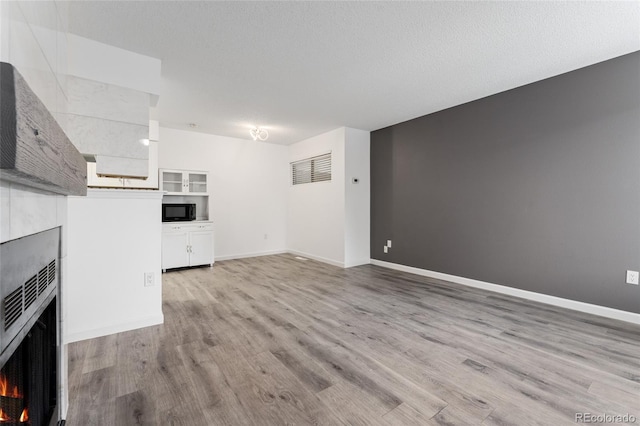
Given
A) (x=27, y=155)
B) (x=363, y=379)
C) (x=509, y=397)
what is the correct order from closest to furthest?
(x=27, y=155) → (x=509, y=397) → (x=363, y=379)

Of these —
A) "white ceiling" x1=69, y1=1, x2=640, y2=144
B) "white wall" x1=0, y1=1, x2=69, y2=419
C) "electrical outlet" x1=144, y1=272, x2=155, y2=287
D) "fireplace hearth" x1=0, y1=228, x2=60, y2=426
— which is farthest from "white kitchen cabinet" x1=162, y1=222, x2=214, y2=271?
"fireplace hearth" x1=0, y1=228, x2=60, y2=426

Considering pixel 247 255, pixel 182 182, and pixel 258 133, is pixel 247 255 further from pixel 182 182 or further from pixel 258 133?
pixel 258 133

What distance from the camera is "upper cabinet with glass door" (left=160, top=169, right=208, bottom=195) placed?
206 inches

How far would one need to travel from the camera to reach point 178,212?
523 cm

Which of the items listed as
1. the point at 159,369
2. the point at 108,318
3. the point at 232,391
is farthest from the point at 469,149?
the point at 108,318

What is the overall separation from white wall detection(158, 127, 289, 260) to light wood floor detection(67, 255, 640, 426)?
2716 millimetres

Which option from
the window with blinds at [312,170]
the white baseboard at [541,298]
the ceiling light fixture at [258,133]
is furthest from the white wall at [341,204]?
the white baseboard at [541,298]

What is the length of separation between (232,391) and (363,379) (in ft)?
2.69

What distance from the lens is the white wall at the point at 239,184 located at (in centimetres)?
549

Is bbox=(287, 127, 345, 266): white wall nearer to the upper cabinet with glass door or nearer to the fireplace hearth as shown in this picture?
the upper cabinet with glass door

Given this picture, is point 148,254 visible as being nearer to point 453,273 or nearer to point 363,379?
point 363,379

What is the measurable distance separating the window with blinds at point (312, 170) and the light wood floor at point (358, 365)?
117 inches

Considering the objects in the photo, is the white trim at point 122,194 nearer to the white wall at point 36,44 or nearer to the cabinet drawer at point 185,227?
the white wall at point 36,44

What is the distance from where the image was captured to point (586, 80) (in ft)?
9.79
